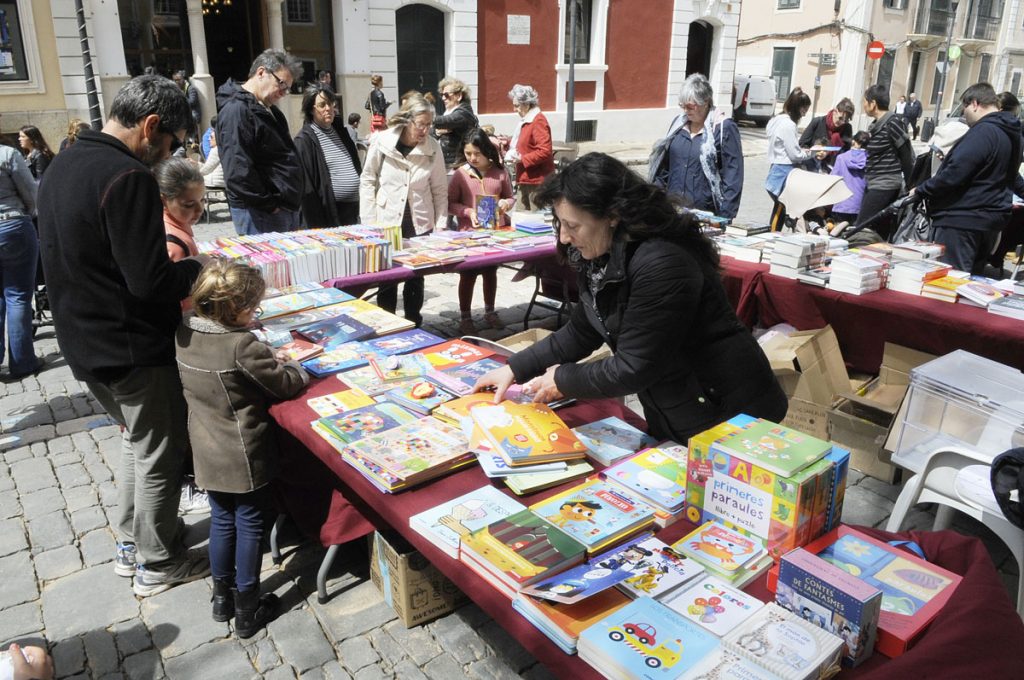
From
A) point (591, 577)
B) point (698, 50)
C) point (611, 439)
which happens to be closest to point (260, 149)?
point (611, 439)

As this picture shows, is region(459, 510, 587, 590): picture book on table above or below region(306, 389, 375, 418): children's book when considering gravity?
above

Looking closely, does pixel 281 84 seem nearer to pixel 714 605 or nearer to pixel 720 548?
pixel 720 548

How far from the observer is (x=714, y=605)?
1517 millimetres

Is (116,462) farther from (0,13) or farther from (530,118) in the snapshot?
(0,13)

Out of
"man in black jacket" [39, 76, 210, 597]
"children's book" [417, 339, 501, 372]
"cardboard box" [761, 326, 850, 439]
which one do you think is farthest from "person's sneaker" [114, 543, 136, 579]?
"cardboard box" [761, 326, 850, 439]

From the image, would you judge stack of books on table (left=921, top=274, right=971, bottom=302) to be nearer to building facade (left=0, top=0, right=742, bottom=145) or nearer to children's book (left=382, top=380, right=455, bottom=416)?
children's book (left=382, top=380, right=455, bottom=416)

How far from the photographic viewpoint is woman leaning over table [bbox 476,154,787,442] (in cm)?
211

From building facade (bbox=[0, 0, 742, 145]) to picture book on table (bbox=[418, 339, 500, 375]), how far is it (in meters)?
12.2

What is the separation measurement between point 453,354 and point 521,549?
1.39 metres

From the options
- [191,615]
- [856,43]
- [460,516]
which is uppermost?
[856,43]

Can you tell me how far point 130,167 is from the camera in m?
2.36

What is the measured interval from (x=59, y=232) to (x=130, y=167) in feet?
1.05

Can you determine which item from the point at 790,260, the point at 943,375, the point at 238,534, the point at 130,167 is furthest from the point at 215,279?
the point at 790,260

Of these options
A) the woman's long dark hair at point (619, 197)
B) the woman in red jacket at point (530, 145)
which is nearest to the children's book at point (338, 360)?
the woman's long dark hair at point (619, 197)
